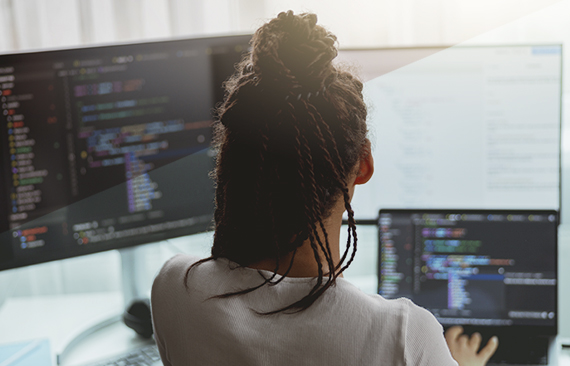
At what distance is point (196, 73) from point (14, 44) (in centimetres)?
70

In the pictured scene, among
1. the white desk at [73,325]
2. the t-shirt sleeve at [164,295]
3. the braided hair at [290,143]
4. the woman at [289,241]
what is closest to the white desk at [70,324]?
the white desk at [73,325]

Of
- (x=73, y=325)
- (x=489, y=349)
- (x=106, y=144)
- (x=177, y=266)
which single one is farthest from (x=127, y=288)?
(x=489, y=349)

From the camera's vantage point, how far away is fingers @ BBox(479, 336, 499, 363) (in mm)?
991

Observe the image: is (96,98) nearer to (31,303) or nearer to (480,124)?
(31,303)

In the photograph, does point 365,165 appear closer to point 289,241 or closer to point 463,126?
point 289,241

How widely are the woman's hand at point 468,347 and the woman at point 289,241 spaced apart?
17.5 inches

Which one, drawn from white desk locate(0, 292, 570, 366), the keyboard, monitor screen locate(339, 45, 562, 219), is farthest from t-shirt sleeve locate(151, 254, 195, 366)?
monitor screen locate(339, 45, 562, 219)

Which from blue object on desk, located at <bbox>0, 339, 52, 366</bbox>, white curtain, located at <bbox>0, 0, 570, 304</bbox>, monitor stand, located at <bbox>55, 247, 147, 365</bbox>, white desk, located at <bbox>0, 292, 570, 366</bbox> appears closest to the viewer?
blue object on desk, located at <bbox>0, 339, 52, 366</bbox>

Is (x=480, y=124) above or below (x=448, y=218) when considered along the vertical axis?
above

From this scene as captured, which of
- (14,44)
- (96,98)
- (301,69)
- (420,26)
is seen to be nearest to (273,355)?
(301,69)

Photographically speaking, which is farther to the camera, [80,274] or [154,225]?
[80,274]

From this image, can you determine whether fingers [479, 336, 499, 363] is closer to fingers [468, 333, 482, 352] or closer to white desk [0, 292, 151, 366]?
fingers [468, 333, 482, 352]

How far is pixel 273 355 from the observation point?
0.57 metres

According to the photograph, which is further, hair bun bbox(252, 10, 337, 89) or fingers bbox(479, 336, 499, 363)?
fingers bbox(479, 336, 499, 363)
